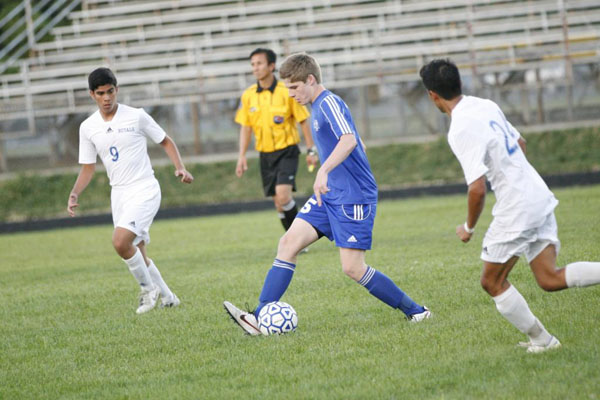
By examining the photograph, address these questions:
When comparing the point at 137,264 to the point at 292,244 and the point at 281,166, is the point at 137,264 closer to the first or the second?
the point at 292,244

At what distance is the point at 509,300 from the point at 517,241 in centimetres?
34

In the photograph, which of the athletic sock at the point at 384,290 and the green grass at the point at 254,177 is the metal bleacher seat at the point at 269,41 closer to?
the green grass at the point at 254,177

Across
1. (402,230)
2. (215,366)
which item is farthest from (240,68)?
(215,366)

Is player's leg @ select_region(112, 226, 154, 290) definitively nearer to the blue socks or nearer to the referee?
the blue socks

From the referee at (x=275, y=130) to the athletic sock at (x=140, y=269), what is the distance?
313 centimetres

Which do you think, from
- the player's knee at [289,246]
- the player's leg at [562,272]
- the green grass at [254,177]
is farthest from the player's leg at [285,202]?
the green grass at [254,177]

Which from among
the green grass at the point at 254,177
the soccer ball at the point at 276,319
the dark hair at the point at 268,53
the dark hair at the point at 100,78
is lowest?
the green grass at the point at 254,177

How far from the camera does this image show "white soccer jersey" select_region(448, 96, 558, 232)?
14.5 ft

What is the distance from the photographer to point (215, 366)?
5.05 m

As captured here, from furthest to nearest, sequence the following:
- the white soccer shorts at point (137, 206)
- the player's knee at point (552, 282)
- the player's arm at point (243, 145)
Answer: the player's arm at point (243, 145)
the white soccer shorts at point (137, 206)
the player's knee at point (552, 282)

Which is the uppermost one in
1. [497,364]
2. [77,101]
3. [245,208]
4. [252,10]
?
[252,10]

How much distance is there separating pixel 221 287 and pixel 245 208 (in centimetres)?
1037

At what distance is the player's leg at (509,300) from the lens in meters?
4.54

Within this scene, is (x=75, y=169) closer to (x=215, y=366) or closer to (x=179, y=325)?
(x=179, y=325)
